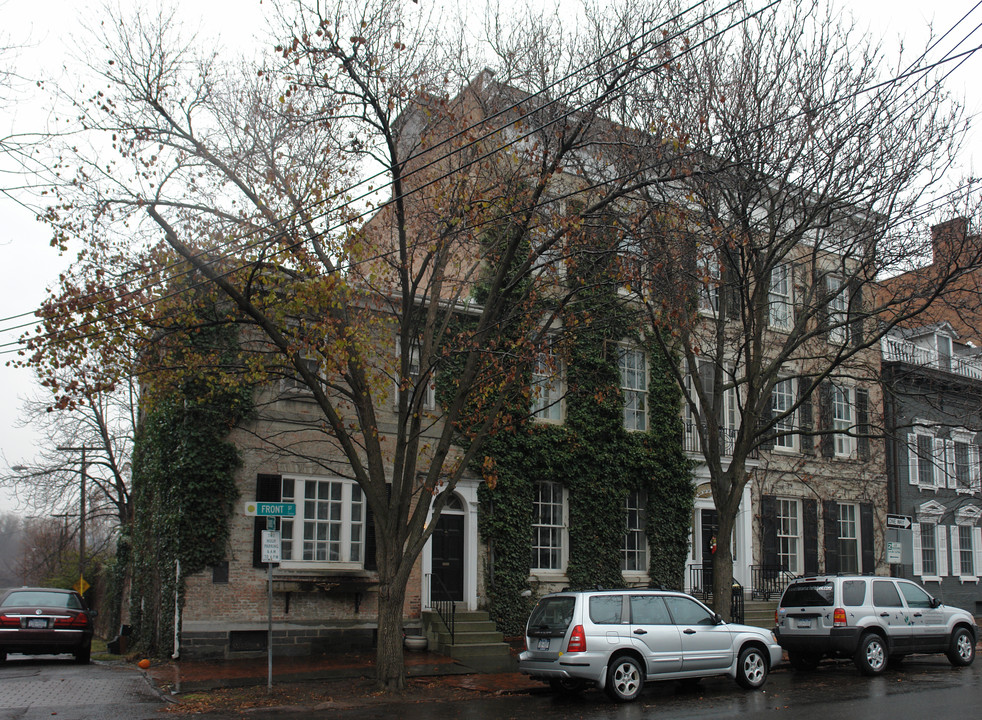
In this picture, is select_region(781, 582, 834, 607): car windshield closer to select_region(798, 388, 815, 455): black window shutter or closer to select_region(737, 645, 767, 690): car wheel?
select_region(737, 645, 767, 690): car wheel

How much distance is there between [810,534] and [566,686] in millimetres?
15059

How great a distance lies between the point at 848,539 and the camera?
27.5 meters

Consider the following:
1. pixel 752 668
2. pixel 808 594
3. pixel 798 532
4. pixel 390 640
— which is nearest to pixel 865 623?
pixel 808 594

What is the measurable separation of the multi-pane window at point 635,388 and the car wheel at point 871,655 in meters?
8.80

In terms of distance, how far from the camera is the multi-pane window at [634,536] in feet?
74.3

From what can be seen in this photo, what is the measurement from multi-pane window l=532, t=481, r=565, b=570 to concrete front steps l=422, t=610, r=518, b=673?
7.92ft

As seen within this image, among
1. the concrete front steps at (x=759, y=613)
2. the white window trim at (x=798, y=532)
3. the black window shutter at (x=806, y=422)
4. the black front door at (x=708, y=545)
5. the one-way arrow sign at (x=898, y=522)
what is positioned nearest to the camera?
the one-way arrow sign at (x=898, y=522)

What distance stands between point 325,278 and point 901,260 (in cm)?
1010

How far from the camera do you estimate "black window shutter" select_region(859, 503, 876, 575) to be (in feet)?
90.9

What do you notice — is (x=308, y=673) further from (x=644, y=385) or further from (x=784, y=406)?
(x=784, y=406)

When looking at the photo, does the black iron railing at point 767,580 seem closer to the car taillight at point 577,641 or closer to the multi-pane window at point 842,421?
the multi-pane window at point 842,421

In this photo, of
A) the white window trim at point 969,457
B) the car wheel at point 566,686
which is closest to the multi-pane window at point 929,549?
the white window trim at point 969,457

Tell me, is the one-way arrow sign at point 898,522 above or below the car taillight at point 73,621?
above

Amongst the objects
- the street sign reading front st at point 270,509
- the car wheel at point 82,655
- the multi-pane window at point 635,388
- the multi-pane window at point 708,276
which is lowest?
the car wheel at point 82,655
